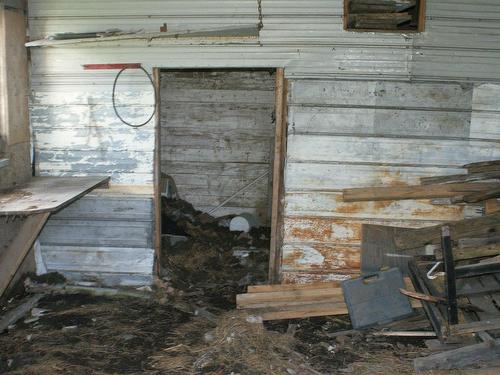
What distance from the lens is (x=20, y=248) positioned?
477 cm

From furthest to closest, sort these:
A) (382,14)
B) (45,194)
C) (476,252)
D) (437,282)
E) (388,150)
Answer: (388,150), (382,14), (437,282), (45,194), (476,252)

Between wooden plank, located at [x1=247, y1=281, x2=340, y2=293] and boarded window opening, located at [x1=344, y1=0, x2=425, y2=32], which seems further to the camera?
wooden plank, located at [x1=247, y1=281, x2=340, y2=293]

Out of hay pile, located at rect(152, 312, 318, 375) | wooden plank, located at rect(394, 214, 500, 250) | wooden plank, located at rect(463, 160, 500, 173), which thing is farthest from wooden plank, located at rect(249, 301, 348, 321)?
wooden plank, located at rect(463, 160, 500, 173)

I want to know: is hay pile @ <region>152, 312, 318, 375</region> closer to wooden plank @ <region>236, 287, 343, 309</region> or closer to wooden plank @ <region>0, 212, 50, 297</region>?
wooden plank @ <region>236, 287, 343, 309</region>

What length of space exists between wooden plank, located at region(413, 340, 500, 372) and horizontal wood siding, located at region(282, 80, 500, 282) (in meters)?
1.56

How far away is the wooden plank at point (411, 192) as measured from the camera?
5.16m

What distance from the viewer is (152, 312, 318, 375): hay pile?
414 centimetres

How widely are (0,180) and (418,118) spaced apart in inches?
168

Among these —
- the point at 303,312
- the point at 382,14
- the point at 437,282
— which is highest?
the point at 382,14

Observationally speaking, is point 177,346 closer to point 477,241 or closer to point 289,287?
point 289,287

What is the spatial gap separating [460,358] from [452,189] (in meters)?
1.84

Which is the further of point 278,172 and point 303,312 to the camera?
point 278,172

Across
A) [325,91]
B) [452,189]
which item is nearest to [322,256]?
[452,189]

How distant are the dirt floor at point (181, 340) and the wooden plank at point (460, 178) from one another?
4.77 ft
